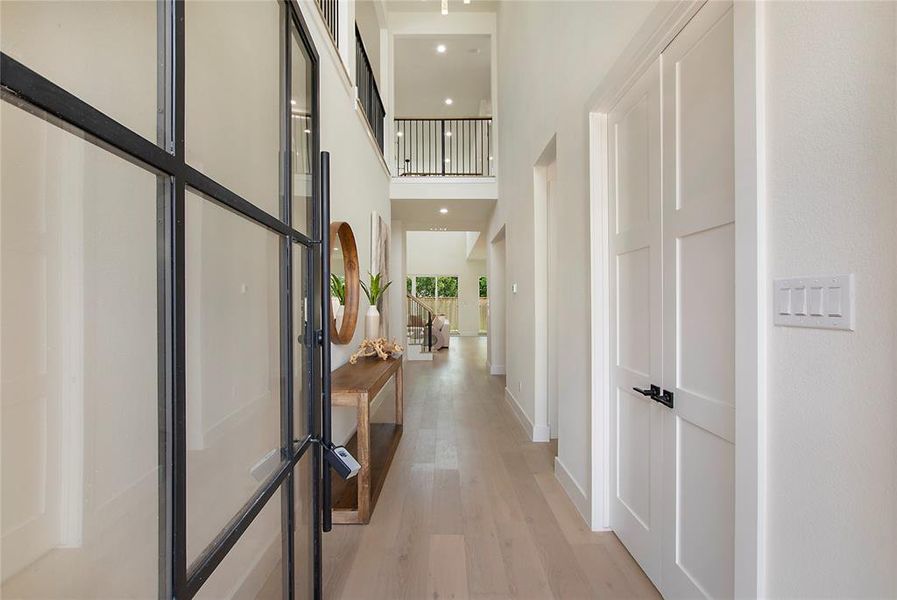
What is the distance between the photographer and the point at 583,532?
219 centimetres

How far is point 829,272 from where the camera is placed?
91 cm

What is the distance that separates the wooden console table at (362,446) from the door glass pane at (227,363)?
2.95 feet

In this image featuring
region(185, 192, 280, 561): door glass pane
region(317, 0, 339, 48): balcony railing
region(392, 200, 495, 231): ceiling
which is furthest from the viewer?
region(392, 200, 495, 231): ceiling

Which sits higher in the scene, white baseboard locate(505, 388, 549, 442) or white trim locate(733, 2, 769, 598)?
white trim locate(733, 2, 769, 598)

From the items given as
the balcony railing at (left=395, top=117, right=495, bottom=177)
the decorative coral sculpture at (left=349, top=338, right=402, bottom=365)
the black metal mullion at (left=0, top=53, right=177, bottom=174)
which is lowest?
A: the decorative coral sculpture at (left=349, top=338, right=402, bottom=365)

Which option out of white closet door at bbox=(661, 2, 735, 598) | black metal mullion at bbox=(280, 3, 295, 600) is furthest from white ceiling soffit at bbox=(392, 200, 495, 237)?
black metal mullion at bbox=(280, 3, 295, 600)

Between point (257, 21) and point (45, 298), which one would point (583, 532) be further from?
point (257, 21)

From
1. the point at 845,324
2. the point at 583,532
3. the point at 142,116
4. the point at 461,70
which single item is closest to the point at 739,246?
the point at 845,324

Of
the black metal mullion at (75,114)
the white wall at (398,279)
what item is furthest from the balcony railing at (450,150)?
the black metal mullion at (75,114)

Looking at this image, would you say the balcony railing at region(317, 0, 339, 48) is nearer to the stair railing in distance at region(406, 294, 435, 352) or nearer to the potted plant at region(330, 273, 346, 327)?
the potted plant at region(330, 273, 346, 327)

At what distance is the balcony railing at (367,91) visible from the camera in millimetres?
4082

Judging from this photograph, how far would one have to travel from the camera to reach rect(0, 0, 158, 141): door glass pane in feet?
1.84

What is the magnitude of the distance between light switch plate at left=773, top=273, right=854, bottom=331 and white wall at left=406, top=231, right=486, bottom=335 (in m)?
13.3

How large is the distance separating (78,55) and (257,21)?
0.63m
